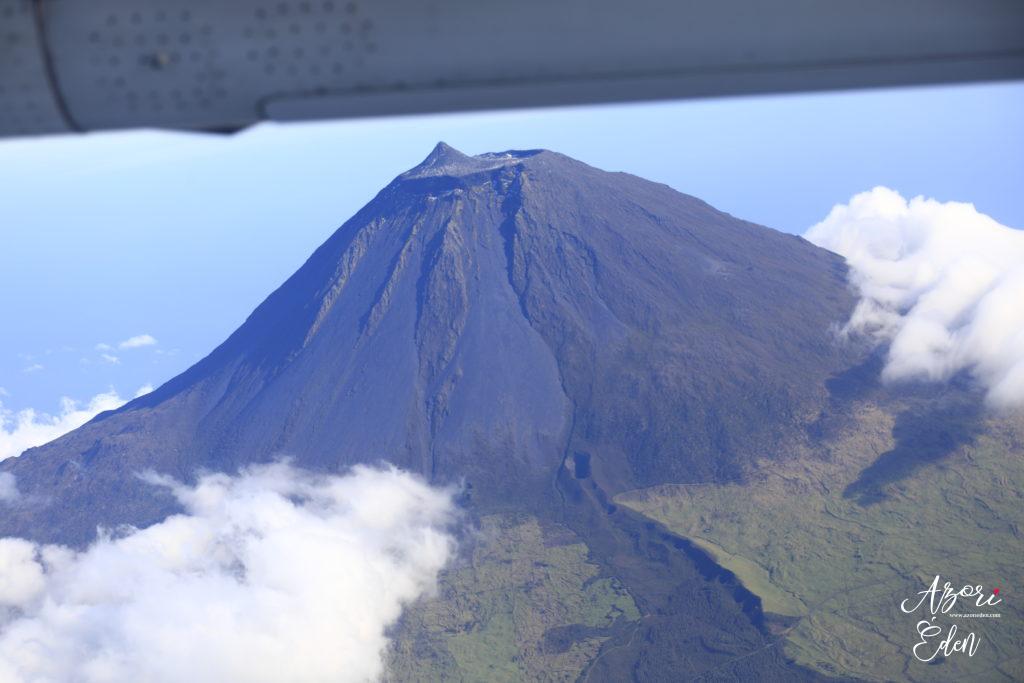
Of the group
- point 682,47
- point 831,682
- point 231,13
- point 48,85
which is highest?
point 831,682

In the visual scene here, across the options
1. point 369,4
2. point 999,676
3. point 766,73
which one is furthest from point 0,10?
point 999,676

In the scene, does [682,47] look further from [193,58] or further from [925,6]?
[193,58]

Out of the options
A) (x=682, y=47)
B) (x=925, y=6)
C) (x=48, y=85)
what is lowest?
(x=48, y=85)

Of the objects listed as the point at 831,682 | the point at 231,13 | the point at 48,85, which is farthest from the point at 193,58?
the point at 831,682

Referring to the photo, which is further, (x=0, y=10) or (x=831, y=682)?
(x=831, y=682)

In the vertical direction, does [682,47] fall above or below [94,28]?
above

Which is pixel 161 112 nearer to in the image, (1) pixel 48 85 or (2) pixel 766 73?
(1) pixel 48 85
